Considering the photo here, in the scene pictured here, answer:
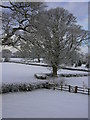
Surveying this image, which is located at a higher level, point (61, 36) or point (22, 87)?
point (61, 36)

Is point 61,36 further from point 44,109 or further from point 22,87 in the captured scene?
point 44,109

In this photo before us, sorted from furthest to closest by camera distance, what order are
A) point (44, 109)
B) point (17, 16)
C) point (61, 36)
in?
point (61, 36) < point (17, 16) < point (44, 109)

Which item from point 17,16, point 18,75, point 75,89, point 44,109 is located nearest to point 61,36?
point 18,75

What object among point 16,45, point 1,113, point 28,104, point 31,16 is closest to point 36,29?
point 31,16

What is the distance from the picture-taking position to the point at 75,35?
822 inches

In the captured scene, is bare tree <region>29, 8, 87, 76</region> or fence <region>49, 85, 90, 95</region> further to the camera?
bare tree <region>29, 8, 87, 76</region>

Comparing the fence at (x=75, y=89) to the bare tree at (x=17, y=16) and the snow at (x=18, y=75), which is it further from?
the bare tree at (x=17, y=16)

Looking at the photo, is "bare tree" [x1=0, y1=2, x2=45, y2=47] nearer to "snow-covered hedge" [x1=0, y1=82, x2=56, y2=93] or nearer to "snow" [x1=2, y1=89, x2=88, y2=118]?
"snow-covered hedge" [x1=0, y1=82, x2=56, y2=93]

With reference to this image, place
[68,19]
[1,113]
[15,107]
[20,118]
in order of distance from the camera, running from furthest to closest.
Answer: [68,19] → [15,107] → [1,113] → [20,118]

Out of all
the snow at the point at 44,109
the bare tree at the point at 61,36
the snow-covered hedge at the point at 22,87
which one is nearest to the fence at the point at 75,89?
the snow-covered hedge at the point at 22,87

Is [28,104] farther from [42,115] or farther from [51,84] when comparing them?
[51,84]

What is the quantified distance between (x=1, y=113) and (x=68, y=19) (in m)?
15.2

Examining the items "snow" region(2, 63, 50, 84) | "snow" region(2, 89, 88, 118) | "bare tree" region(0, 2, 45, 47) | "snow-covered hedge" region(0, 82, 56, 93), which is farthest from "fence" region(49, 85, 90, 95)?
Answer: "bare tree" region(0, 2, 45, 47)

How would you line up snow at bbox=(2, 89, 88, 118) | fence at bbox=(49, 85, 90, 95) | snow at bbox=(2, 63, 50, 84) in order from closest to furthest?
1. snow at bbox=(2, 89, 88, 118)
2. fence at bbox=(49, 85, 90, 95)
3. snow at bbox=(2, 63, 50, 84)
